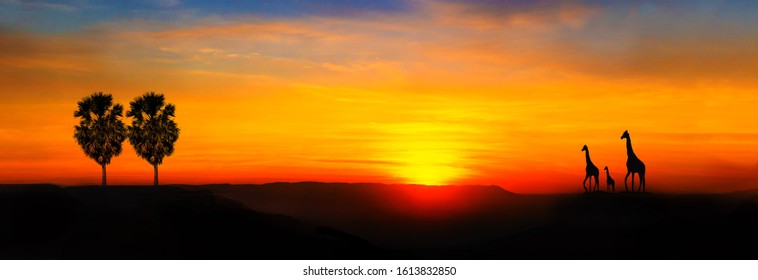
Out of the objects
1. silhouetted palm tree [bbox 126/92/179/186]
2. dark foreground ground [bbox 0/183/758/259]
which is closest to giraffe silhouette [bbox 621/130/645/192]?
dark foreground ground [bbox 0/183/758/259]

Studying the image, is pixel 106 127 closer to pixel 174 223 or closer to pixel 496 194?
pixel 174 223

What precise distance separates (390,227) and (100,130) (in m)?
36.7

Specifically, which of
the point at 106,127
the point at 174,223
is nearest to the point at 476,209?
the point at 174,223

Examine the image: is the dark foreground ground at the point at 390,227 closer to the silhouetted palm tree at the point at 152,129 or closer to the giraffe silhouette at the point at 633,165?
the giraffe silhouette at the point at 633,165

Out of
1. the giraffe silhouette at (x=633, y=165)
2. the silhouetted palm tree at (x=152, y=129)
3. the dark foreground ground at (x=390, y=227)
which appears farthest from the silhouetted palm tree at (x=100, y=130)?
the giraffe silhouette at (x=633, y=165)

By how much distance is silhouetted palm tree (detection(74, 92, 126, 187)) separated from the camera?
67.1 m

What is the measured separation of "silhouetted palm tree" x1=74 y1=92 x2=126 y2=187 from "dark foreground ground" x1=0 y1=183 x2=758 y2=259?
51.8 feet

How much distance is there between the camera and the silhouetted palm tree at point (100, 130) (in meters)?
67.1

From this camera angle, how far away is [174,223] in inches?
1662

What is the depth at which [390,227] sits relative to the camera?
40.4m

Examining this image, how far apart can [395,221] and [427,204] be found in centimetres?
247

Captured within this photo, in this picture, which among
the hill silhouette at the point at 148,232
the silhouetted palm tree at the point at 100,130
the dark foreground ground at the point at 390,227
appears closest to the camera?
the dark foreground ground at the point at 390,227

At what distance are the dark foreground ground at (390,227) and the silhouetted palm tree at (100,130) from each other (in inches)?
622

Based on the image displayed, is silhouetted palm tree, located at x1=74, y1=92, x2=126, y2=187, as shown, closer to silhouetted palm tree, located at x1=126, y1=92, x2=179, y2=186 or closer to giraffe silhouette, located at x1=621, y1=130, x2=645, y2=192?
silhouetted palm tree, located at x1=126, y1=92, x2=179, y2=186
